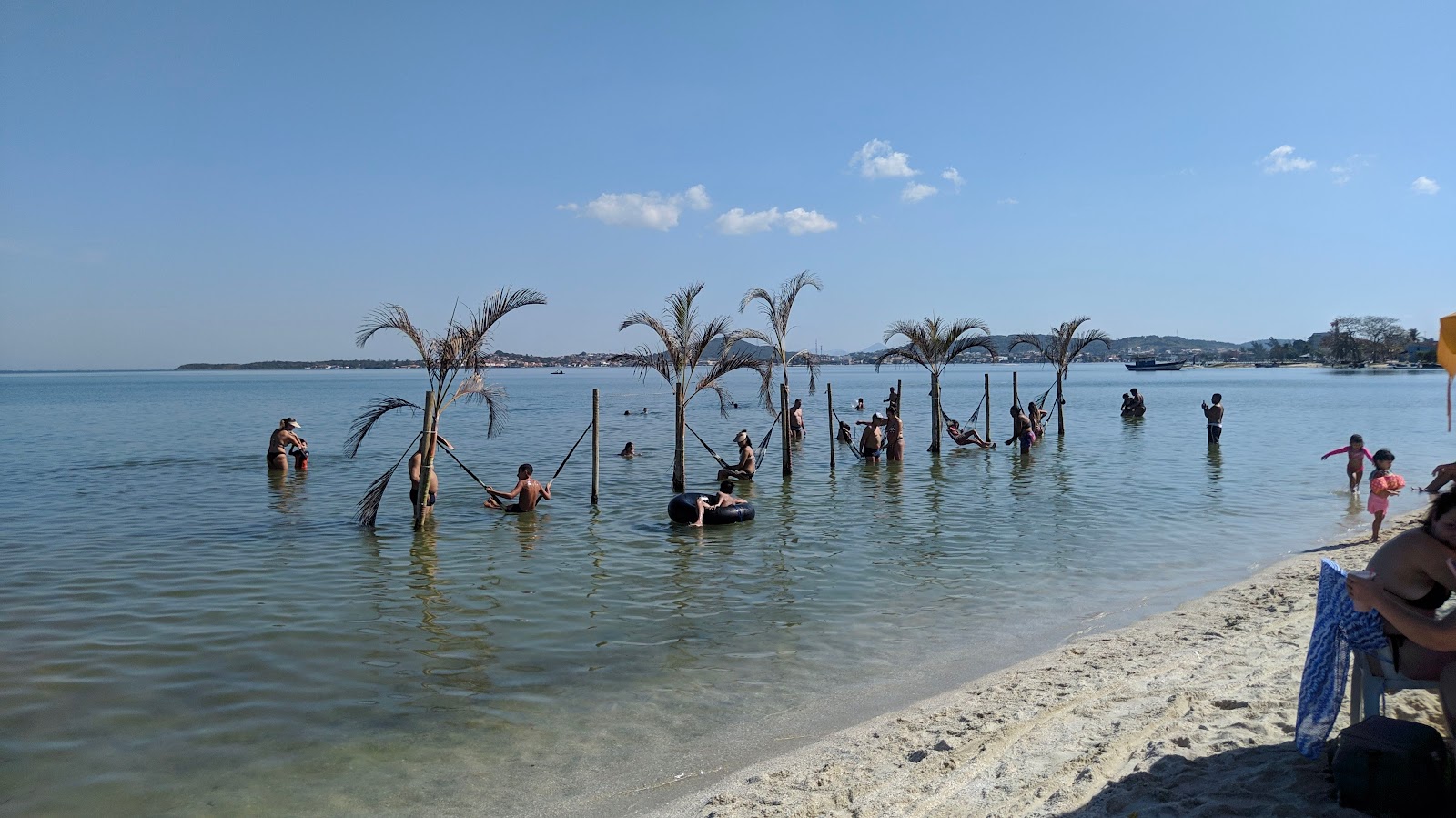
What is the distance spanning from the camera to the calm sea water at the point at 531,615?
5.77 meters

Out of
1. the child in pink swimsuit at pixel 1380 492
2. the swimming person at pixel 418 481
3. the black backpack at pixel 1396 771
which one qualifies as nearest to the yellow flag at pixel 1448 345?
the black backpack at pixel 1396 771

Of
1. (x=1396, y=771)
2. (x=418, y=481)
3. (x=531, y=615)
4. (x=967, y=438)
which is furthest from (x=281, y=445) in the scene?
(x=1396, y=771)

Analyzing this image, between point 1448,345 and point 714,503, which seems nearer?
point 1448,345

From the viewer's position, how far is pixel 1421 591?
375 cm

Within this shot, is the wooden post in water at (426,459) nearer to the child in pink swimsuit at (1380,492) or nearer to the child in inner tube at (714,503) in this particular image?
the child in inner tube at (714,503)

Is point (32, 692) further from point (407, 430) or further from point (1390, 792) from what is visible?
point (407, 430)

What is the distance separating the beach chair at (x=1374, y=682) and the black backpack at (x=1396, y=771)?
Answer: 178 millimetres

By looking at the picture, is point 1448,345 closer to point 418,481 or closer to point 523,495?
point 418,481

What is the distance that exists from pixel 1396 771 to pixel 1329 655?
62 centimetres

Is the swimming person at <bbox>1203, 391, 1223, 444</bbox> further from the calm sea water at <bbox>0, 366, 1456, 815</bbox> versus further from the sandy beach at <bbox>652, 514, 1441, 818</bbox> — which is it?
the sandy beach at <bbox>652, 514, 1441, 818</bbox>

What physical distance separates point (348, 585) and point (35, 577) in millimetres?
4341

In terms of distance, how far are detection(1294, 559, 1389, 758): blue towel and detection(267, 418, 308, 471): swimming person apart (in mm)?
22592

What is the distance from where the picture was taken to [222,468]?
78.0ft

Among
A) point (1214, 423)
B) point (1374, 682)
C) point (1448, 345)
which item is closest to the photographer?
point (1374, 682)
